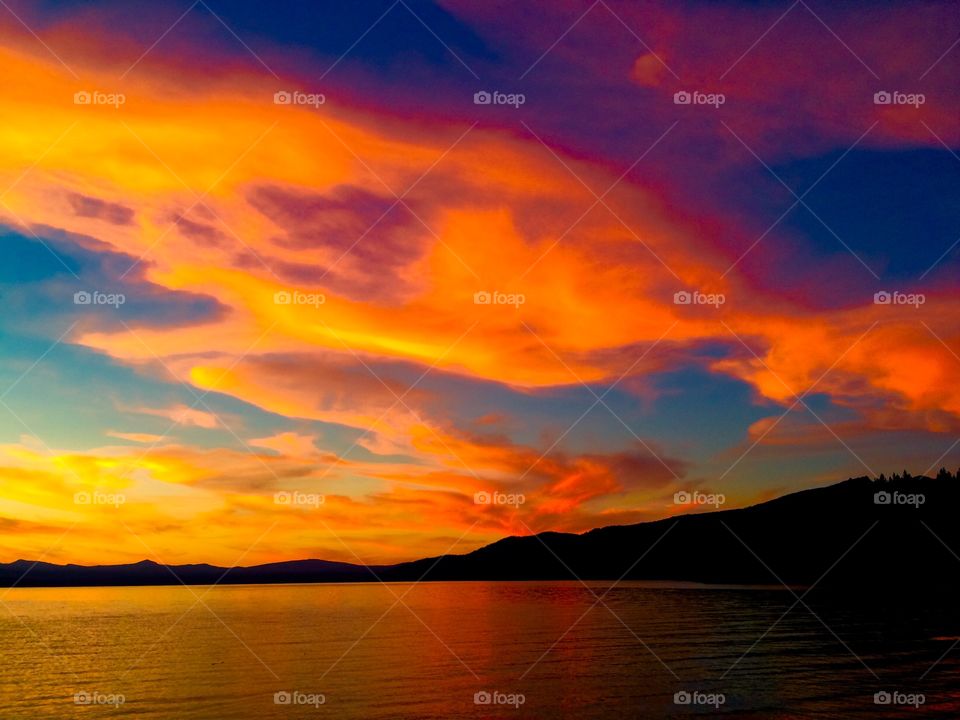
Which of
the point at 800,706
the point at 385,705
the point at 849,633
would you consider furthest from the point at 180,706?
the point at 849,633

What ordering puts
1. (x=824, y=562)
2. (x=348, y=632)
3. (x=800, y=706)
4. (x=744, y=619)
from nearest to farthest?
1. (x=800, y=706)
2. (x=348, y=632)
3. (x=744, y=619)
4. (x=824, y=562)

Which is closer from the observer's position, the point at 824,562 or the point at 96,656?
the point at 96,656

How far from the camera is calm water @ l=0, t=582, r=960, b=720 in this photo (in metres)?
30.1

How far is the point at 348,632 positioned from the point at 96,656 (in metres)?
19.2

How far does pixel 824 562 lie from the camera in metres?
189

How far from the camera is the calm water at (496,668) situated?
30.1 meters

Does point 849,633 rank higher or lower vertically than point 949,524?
lower

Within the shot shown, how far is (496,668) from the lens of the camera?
39.4 meters

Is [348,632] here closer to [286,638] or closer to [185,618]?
[286,638]

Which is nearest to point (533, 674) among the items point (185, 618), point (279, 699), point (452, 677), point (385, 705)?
point (452, 677)

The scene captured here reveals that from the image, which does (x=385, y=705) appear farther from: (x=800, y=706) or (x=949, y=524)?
(x=949, y=524)

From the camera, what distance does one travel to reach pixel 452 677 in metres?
36.5

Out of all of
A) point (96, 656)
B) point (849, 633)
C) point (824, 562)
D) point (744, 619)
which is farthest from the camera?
point (824, 562)

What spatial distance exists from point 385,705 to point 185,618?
208 feet
